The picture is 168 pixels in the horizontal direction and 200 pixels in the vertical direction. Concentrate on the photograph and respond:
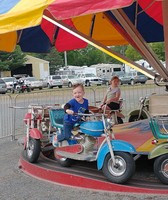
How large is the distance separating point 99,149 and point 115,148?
1.07 ft

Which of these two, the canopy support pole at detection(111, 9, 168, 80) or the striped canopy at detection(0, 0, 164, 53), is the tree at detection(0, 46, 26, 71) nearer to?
the striped canopy at detection(0, 0, 164, 53)

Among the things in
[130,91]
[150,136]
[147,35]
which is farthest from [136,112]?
[130,91]

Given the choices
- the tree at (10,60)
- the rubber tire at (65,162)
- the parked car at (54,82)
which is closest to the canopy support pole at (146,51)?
the rubber tire at (65,162)

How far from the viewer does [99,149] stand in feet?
19.4

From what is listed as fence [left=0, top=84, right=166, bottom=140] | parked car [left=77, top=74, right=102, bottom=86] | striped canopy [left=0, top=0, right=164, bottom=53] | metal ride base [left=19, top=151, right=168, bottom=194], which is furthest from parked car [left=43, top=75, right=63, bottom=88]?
metal ride base [left=19, top=151, right=168, bottom=194]

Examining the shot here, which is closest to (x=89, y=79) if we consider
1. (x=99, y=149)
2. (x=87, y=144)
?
(x=87, y=144)

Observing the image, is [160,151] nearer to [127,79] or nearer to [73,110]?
[73,110]

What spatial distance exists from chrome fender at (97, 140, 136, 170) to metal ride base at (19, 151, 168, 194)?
34cm

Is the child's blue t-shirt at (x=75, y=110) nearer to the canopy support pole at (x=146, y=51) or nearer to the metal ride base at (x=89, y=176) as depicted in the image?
the metal ride base at (x=89, y=176)

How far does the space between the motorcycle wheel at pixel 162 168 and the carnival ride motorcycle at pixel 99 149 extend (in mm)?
355

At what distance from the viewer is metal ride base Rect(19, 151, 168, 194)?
5559 mm

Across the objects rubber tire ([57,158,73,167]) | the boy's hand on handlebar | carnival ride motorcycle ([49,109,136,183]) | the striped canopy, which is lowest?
rubber tire ([57,158,73,167])

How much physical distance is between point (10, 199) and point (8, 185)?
748 millimetres

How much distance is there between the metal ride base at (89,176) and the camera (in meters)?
5.56
